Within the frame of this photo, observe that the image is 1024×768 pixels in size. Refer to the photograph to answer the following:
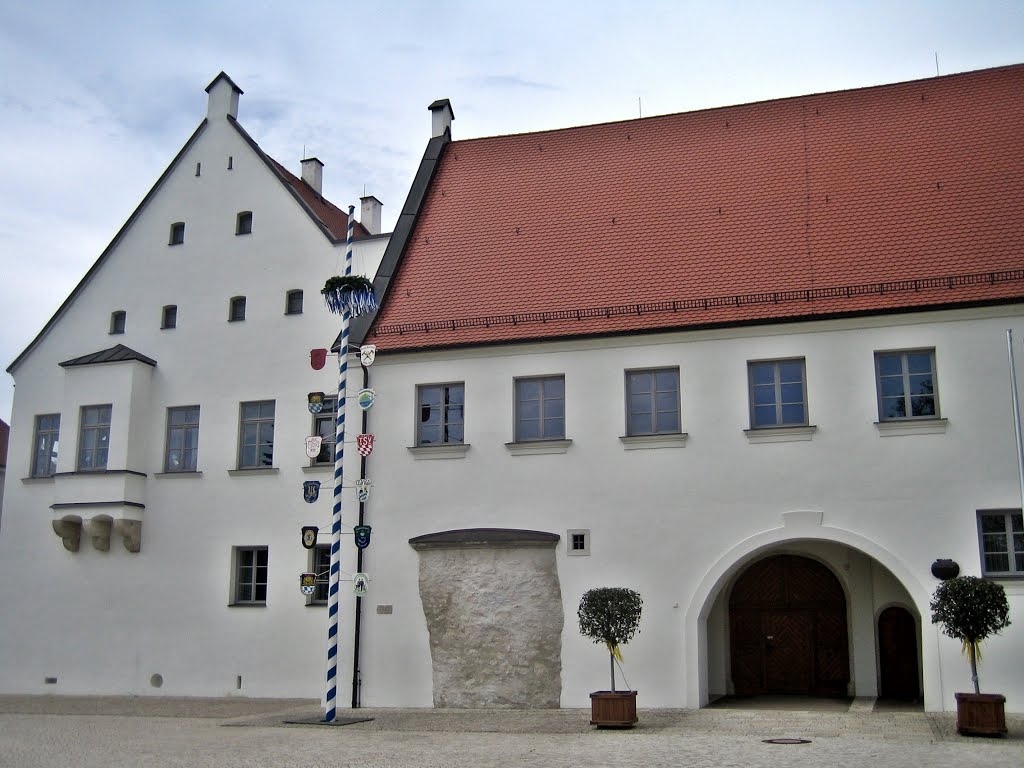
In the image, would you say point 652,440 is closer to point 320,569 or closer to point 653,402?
point 653,402

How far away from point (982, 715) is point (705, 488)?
238 inches

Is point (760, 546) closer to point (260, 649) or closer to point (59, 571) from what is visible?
point (260, 649)

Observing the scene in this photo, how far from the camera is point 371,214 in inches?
1216

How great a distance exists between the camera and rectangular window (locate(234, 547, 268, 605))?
2350 cm

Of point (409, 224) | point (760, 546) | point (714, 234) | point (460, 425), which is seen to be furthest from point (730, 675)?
point (409, 224)

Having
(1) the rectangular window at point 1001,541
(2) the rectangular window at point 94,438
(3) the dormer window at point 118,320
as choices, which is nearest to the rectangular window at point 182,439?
(2) the rectangular window at point 94,438

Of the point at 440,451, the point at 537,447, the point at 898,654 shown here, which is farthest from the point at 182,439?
the point at 898,654

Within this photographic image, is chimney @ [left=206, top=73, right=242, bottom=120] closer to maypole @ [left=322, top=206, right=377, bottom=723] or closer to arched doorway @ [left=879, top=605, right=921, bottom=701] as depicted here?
maypole @ [left=322, top=206, right=377, bottom=723]

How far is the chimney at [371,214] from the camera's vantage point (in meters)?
30.8

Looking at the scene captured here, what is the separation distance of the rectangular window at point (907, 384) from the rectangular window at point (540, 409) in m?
5.55

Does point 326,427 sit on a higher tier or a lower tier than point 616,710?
higher

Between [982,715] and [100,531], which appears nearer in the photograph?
[982,715]

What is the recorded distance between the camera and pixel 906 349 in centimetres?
1864

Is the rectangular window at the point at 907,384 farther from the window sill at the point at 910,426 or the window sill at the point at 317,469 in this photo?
the window sill at the point at 317,469
